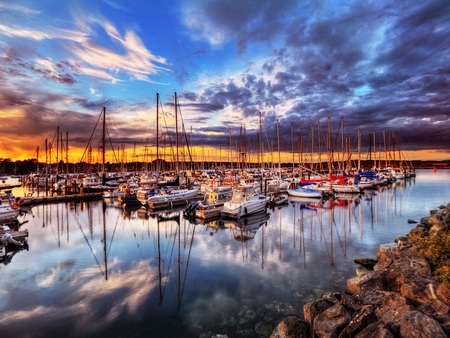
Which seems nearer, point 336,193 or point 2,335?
point 2,335

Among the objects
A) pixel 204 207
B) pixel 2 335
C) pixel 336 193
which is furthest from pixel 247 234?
pixel 336 193

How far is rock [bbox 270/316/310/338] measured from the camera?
734cm

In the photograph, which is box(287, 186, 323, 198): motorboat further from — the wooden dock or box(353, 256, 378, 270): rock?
the wooden dock

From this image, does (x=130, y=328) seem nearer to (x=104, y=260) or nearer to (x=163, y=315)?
(x=163, y=315)

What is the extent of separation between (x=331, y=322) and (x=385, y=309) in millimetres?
2055

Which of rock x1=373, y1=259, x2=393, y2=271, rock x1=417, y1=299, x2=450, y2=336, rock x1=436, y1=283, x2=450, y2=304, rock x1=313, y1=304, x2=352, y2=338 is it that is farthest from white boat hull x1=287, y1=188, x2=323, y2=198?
rock x1=313, y1=304, x2=352, y2=338

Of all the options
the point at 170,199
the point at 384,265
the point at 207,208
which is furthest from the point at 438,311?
the point at 170,199

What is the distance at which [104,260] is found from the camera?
1569 cm

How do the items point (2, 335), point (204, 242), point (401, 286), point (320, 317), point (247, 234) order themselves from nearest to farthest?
point (320, 317)
point (2, 335)
point (401, 286)
point (204, 242)
point (247, 234)

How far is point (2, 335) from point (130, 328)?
437cm

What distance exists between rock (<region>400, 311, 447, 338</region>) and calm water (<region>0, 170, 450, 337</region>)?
158 inches

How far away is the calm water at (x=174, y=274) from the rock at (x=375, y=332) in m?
3.23

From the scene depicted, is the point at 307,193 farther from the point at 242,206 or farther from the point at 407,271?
the point at 407,271

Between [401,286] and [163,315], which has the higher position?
[401,286]
